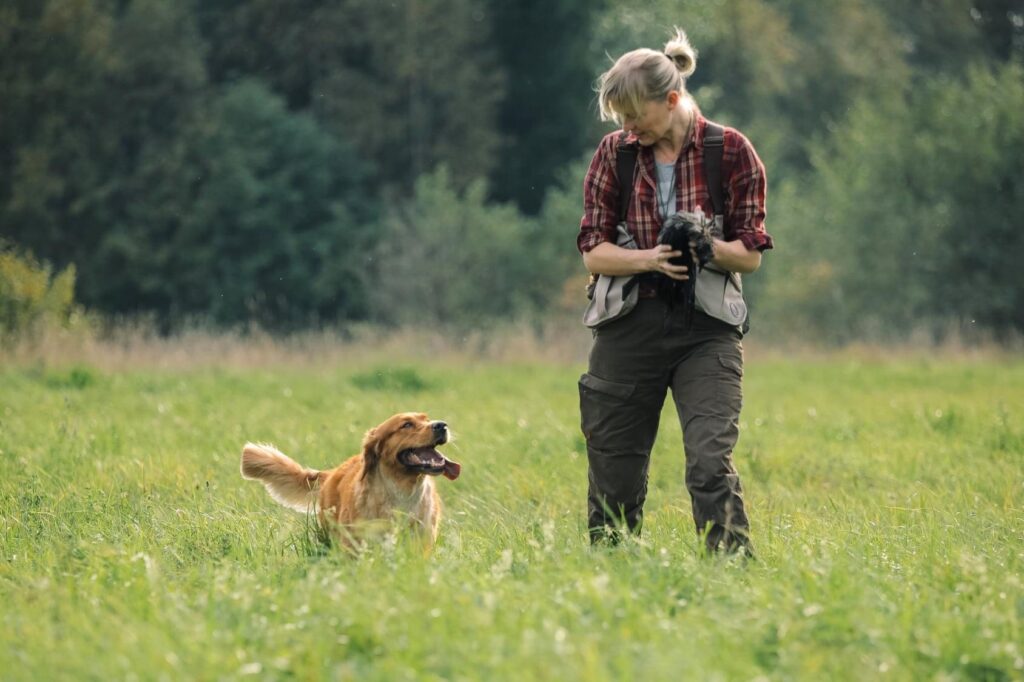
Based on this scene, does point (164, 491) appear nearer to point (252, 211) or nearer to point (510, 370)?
point (510, 370)

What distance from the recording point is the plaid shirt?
4852 millimetres

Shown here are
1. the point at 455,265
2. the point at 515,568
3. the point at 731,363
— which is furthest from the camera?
the point at 455,265

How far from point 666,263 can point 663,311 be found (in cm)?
28

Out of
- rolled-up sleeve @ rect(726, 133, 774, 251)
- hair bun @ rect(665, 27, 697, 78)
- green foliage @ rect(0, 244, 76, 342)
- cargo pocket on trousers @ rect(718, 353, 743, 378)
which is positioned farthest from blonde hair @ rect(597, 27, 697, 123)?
green foliage @ rect(0, 244, 76, 342)

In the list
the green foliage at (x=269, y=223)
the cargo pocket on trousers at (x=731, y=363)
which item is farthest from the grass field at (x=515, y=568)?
the green foliage at (x=269, y=223)

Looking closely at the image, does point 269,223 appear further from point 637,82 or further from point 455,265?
point 637,82

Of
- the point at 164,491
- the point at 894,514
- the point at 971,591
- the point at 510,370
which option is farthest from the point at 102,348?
the point at 971,591

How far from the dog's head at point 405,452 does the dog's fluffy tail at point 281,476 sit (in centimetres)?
54

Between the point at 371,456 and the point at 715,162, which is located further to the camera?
the point at 371,456

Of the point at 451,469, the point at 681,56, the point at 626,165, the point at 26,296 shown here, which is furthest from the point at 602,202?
the point at 26,296

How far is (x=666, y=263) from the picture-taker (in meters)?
4.70

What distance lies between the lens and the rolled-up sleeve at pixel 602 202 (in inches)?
197

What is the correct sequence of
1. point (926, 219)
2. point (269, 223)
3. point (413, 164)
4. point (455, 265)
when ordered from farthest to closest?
Result: point (413, 164), point (269, 223), point (455, 265), point (926, 219)

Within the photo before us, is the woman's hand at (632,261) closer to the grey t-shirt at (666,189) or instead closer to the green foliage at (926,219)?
the grey t-shirt at (666,189)
